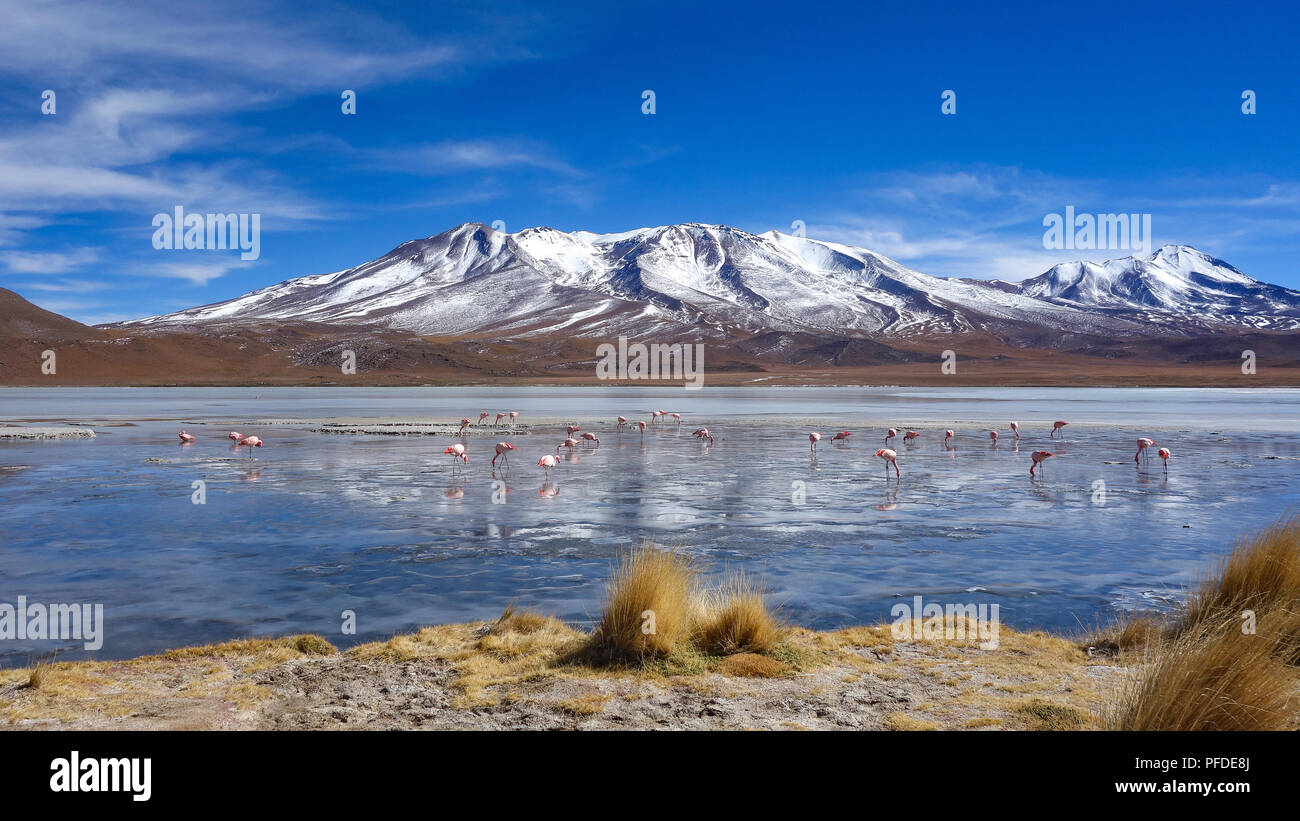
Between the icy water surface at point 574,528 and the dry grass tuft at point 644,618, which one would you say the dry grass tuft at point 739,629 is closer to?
the dry grass tuft at point 644,618

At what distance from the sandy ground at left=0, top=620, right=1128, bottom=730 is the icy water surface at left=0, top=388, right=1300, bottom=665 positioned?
3.11ft

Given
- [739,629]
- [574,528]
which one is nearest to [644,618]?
[739,629]

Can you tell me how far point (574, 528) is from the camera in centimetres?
1307

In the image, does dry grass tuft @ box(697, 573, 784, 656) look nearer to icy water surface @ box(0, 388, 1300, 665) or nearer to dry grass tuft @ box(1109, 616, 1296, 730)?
icy water surface @ box(0, 388, 1300, 665)

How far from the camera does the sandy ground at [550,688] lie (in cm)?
573

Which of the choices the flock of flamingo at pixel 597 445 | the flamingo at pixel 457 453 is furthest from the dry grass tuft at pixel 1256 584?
the flamingo at pixel 457 453

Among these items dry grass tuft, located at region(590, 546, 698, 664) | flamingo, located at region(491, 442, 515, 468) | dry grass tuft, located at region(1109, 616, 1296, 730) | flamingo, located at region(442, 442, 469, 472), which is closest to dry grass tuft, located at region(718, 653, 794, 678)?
dry grass tuft, located at region(590, 546, 698, 664)

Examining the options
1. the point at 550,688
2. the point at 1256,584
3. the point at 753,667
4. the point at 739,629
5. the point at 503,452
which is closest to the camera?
the point at 550,688

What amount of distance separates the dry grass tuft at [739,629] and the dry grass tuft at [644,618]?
0.57ft

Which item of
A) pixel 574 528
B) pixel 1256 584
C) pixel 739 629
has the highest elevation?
pixel 1256 584

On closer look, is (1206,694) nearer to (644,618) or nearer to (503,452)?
(644,618)

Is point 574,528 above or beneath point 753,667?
above

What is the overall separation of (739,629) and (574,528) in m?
6.09
